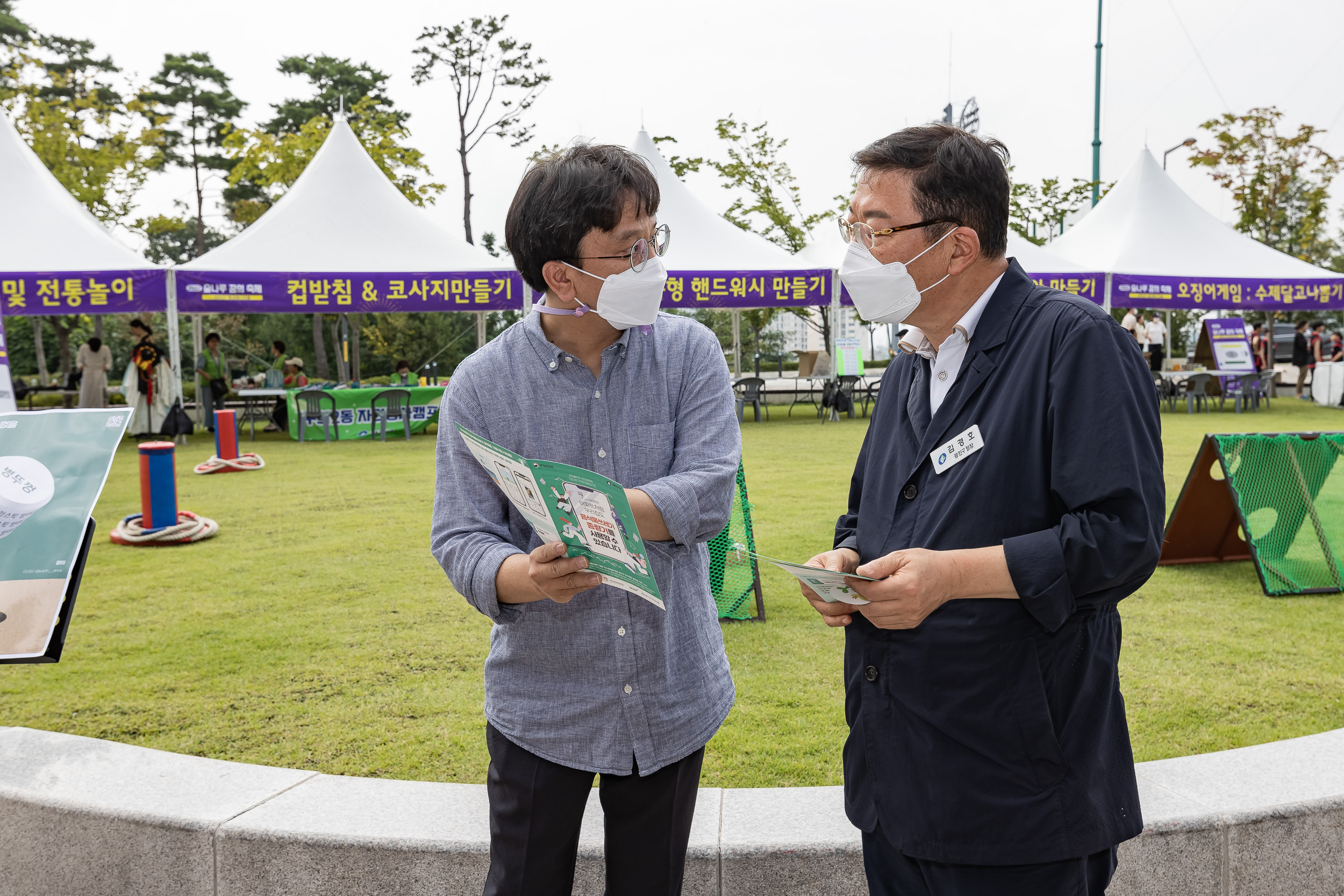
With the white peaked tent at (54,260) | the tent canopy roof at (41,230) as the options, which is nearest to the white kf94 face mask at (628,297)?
the white peaked tent at (54,260)

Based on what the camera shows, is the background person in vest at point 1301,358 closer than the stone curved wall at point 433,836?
No

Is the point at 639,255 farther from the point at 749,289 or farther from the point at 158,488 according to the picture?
the point at 749,289

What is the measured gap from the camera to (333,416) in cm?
1555

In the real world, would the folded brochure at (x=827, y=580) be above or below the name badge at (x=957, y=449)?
below

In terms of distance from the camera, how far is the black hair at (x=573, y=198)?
5.71 ft

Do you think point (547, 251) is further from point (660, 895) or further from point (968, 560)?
point (660, 895)

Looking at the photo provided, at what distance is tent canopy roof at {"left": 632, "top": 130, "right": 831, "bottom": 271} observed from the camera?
16422mm

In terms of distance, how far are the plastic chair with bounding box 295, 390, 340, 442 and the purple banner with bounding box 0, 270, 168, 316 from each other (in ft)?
8.37

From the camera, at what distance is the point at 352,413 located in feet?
51.4

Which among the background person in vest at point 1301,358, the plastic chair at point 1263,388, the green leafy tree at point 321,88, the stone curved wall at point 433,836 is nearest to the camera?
the stone curved wall at point 433,836

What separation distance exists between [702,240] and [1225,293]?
31.1 ft

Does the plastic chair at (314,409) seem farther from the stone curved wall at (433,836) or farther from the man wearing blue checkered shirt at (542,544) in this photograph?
the man wearing blue checkered shirt at (542,544)

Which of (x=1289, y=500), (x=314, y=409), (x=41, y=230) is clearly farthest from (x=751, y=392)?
(x=1289, y=500)

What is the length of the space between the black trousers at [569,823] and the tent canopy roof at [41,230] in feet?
47.2
